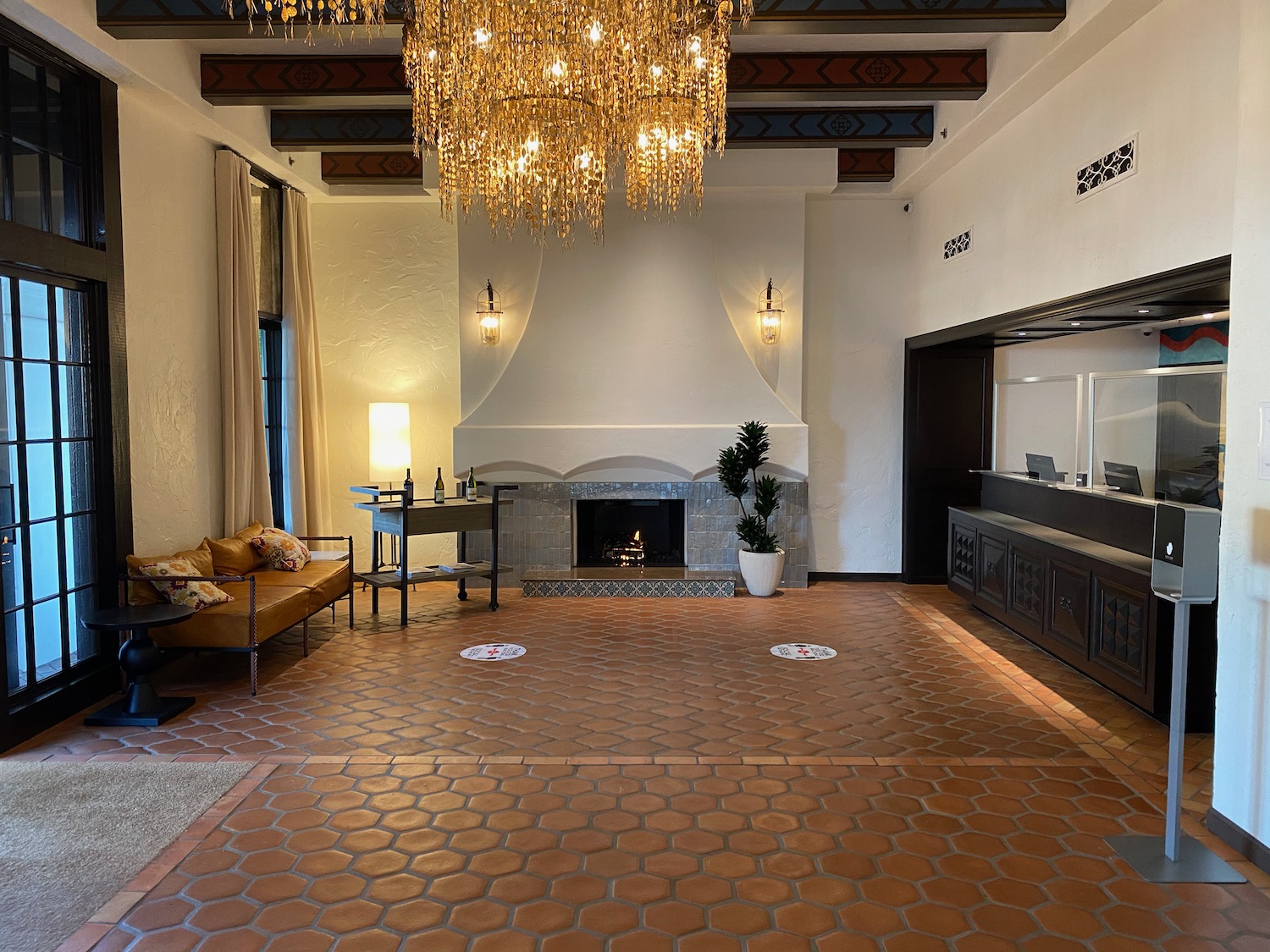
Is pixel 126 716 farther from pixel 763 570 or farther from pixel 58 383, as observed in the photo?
pixel 763 570

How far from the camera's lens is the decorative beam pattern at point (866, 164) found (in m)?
8.18

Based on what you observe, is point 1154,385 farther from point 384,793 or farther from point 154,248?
point 154,248

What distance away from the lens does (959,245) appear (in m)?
7.29

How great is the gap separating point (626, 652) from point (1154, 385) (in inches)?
166

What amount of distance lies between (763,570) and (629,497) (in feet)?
4.86

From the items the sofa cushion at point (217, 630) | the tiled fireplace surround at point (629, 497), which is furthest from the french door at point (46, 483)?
the tiled fireplace surround at point (629, 497)

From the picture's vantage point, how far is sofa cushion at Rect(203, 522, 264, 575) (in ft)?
20.1

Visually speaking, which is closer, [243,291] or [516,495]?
[243,291]

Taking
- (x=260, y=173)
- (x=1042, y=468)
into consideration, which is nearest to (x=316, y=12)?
(x=260, y=173)

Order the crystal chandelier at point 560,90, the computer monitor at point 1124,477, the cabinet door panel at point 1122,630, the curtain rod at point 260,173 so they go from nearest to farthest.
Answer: the crystal chandelier at point 560,90 < the cabinet door panel at point 1122,630 < the computer monitor at point 1124,477 < the curtain rod at point 260,173

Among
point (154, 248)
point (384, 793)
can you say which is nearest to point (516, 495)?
point (154, 248)

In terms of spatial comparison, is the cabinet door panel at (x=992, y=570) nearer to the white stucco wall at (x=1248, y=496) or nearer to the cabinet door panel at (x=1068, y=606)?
the cabinet door panel at (x=1068, y=606)

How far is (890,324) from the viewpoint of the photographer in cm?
875

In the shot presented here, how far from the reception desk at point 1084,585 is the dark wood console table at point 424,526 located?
398 cm
